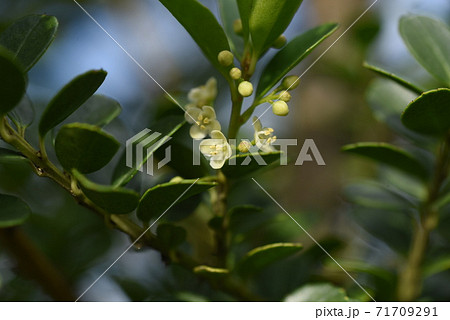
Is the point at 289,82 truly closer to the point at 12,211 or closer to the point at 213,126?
the point at 213,126

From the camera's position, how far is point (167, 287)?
3.68 ft

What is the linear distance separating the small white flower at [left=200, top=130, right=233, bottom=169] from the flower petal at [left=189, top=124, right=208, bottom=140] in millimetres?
37

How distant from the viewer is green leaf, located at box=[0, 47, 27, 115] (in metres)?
0.66

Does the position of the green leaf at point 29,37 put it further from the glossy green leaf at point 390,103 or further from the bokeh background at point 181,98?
Result: the glossy green leaf at point 390,103

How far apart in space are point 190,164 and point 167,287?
0.32 metres

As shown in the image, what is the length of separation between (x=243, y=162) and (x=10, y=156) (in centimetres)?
38

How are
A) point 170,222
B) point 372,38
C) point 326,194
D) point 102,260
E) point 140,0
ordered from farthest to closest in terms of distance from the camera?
point 140,0
point 326,194
point 372,38
point 102,260
point 170,222

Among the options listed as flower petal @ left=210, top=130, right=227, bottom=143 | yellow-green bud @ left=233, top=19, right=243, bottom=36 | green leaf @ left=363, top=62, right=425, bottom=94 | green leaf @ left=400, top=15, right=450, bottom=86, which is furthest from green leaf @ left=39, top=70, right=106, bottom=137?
green leaf @ left=400, top=15, right=450, bottom=86

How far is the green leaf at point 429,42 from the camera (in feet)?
3.01

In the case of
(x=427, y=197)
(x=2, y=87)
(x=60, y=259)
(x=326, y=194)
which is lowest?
(x=326, y=194)

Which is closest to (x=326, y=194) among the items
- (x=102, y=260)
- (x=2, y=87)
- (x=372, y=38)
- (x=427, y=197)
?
(x=372, y=38)

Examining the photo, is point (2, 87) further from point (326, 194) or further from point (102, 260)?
point (326, 194)

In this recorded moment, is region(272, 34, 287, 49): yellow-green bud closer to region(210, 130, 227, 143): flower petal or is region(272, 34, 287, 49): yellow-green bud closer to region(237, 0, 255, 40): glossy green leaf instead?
region(237, 0, 255, 40): glossy green leaf

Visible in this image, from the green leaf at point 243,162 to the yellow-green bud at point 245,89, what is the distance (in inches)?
4.0
